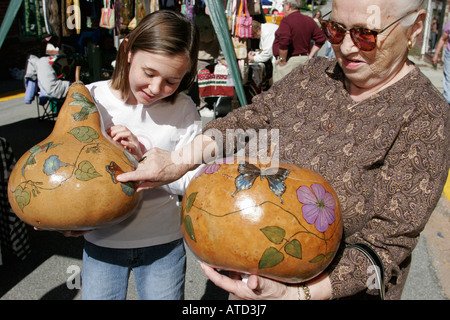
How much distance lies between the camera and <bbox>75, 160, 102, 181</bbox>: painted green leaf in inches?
51.9

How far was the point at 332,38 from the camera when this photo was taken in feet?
4.34

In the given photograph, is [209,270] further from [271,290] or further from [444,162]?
[444,162]

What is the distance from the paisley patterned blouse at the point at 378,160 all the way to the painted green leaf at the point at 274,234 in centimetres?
29

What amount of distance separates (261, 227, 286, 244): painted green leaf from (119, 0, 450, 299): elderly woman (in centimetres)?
15

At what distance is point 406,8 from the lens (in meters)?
1.22

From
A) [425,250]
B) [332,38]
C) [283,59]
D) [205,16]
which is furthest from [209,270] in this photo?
[283,59]

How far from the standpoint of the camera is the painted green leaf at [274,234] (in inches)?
43.3

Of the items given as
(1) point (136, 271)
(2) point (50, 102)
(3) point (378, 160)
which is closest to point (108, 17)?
(2) point (50, 102)

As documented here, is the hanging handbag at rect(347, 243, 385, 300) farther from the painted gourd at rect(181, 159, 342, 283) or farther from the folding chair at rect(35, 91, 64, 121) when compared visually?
the folding chair at rect(35, 91, 64, 121)

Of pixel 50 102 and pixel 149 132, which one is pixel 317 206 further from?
pixel 50 102

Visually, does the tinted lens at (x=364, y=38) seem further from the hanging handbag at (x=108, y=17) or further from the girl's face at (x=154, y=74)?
the hanging handbag at (x=108, y=17)

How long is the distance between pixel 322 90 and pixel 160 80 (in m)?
0.62

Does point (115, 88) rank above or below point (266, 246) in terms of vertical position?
above

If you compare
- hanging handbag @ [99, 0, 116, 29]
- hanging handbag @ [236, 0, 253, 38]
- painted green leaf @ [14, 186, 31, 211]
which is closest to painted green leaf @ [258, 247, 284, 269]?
painted green leaf @ [14, 186, 31, 211]
